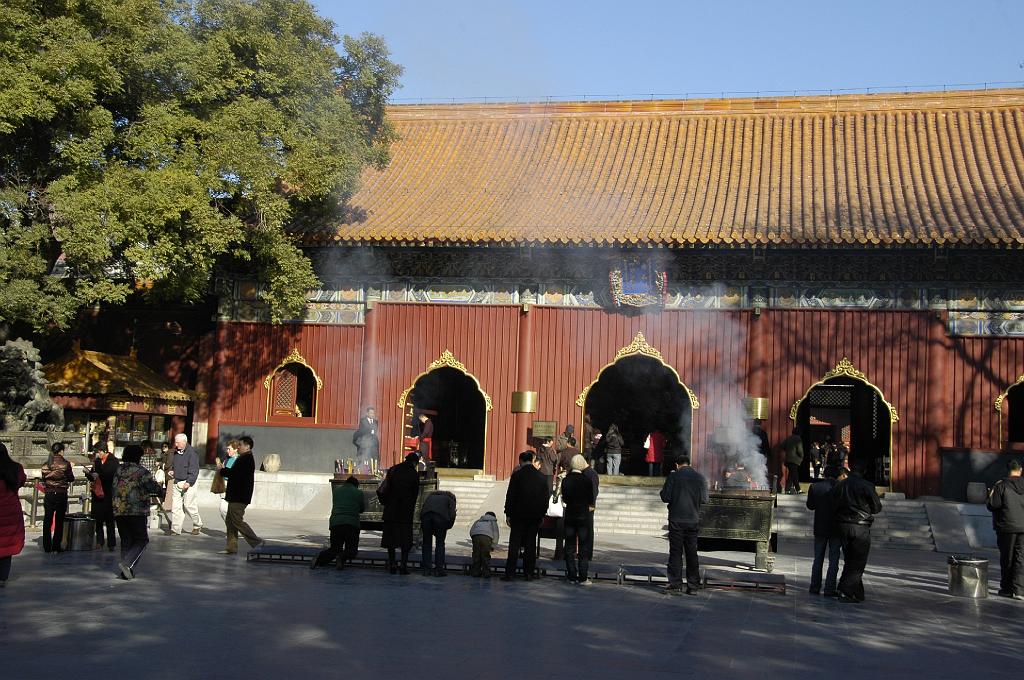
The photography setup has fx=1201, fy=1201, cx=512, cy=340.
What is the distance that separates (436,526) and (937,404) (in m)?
12.1

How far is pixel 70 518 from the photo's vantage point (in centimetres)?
1382

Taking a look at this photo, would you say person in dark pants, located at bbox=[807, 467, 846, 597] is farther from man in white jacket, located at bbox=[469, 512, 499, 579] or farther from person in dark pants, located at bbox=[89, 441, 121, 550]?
person in dark pants, located at bbox=[89, 441, 121, 550]

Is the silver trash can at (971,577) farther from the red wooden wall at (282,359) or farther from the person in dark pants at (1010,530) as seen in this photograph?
the red wooden wall at (282,359)

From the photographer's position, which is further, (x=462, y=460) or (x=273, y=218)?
(x=462, y=460)

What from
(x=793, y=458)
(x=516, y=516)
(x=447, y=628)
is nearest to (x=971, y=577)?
(x=516, y=516)

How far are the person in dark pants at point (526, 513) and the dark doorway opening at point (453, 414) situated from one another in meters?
14.0

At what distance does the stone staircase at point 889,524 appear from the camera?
19562mm

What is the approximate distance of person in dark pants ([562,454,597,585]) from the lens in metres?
12.4

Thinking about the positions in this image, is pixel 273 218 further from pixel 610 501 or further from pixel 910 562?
pixel 910 562

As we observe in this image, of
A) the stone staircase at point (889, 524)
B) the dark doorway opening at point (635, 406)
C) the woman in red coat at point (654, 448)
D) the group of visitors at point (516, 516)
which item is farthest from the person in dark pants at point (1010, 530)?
the dark doorway opening at point (635, 406)

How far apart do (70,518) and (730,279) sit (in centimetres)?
1294

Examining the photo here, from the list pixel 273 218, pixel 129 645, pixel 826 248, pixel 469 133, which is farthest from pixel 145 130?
pixel 129 645

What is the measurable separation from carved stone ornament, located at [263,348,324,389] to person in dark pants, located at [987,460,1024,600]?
14152mm

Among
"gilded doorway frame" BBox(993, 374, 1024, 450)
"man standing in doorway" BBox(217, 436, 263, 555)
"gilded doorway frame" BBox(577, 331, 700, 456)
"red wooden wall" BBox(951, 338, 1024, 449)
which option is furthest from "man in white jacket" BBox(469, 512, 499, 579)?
"gilded doorway frame" BBox(993, 374, 1024, 450)
